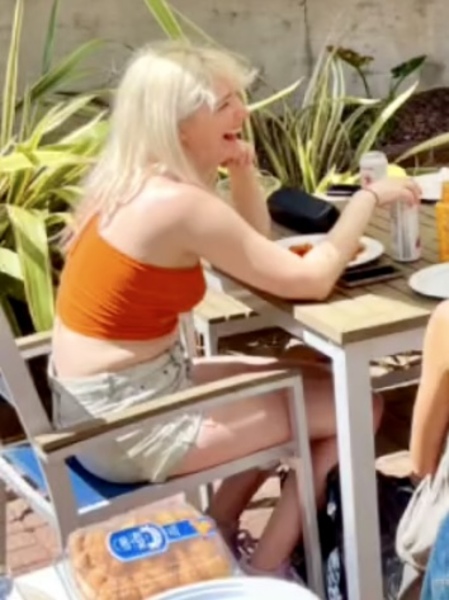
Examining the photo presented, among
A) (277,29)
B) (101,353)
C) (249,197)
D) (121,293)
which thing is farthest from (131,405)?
(277,29)

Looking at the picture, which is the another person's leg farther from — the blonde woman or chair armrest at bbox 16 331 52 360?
chair armrest at bbox 16 331 52 360

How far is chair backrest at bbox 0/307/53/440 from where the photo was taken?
2.54m

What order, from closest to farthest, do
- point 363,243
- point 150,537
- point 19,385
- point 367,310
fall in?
point 150,537
point 19,385
point 367,310
point 363,243

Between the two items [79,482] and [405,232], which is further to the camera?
[405,232]

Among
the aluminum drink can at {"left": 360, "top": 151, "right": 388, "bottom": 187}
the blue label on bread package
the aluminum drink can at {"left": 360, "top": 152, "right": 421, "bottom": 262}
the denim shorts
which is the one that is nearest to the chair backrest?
the denim shorts

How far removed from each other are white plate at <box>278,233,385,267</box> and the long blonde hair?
336mm

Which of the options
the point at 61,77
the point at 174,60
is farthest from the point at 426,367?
the point at 61,77

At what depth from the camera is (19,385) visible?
257 centimetres

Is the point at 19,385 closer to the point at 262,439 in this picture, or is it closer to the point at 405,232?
the point at 262,439

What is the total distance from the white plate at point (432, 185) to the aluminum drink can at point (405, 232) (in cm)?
47

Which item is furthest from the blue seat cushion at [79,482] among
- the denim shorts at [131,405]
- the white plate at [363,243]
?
→ the white plate at [363,243]

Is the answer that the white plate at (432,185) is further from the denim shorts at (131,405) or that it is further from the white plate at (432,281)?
the denim shorts at (131,405)

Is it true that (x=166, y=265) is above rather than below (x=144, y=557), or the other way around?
above

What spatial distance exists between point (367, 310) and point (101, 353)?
0.55 meters
